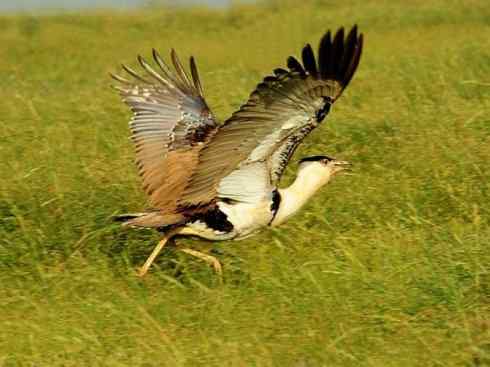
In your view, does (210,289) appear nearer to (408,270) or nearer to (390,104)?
(408,270)

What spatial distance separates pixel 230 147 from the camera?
514 centimetres

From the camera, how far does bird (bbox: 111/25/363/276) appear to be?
4.74 meters

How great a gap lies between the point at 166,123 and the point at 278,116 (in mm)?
1252

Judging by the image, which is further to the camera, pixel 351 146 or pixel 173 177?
pixel 351 146

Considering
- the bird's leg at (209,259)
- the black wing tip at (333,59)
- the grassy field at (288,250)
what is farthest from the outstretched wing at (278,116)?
the grassy field at (288,250)

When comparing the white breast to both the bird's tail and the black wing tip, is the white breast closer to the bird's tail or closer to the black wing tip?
the bird's tail

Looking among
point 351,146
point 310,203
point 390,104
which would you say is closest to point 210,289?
point 310,203

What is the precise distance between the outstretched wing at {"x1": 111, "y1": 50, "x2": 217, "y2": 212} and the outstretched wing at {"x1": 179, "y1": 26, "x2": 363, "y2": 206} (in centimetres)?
30

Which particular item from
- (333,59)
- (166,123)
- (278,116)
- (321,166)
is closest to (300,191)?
(321,166)

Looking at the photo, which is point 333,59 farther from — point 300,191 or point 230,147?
point 300,191

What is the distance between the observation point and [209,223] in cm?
546

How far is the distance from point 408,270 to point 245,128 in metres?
0.90

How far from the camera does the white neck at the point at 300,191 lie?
5488mm

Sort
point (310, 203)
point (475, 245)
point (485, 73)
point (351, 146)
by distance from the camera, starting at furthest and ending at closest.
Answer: point (485, 73)
point (351, 146)
point (310, 203)
point (475, 245)
